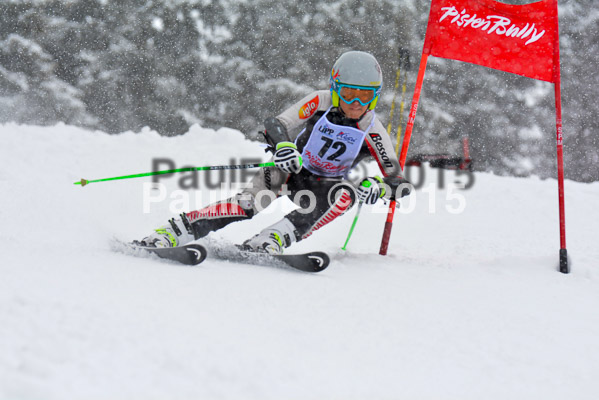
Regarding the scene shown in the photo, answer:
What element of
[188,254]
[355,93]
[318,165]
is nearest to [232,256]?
Result: [188,254]

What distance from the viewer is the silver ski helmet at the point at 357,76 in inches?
153

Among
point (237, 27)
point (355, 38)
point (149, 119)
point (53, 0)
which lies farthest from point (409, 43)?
point (53, 0)

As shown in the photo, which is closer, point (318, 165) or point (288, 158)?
point (288, 158)

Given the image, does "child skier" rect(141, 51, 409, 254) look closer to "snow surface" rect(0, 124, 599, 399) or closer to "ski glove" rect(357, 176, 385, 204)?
"ski glove" rect(357, 176, 385, 204)

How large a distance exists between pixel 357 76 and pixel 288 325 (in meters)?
2.36

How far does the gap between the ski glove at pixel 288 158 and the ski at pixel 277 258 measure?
66 centimetres

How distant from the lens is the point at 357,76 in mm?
3875

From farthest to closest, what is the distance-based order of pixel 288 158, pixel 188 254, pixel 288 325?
pixel 288 158
pixel 188 254
pixel 288 325

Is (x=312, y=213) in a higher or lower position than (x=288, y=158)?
lower

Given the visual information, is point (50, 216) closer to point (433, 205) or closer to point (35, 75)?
point (433, 205)

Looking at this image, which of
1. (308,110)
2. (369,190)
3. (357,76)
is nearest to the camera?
(357,76)

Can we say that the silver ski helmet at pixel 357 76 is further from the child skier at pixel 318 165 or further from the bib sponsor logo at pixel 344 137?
the bib sponsor logo at pixel 344 137

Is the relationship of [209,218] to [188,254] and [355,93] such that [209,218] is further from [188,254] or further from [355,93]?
[355,93]

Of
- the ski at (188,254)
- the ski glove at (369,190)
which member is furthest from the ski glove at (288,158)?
the ski at (188,254)
